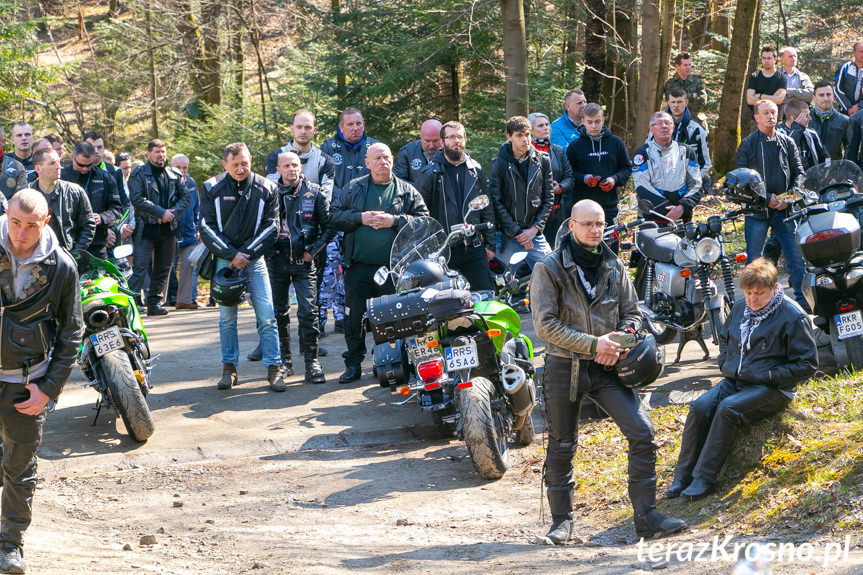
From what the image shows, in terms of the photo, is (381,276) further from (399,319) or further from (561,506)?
(561,506)

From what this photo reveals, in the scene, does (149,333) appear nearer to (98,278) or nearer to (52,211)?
(52,211)

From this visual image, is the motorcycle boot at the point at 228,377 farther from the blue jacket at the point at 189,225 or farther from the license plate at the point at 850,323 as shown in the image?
the blue jacket at the point at 189,225

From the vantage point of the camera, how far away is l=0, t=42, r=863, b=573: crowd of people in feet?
17.9

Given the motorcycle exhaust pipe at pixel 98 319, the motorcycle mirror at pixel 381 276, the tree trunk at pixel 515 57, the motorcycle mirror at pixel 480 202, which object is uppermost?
the tree trunk at pixel 515 57

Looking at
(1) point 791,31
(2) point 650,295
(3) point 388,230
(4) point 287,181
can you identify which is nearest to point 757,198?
(2) point 650,295

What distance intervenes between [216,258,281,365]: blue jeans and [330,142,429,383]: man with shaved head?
75 cm

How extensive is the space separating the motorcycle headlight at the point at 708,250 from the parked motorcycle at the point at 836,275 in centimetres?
71

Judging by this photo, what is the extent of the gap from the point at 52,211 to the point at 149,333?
313 cm

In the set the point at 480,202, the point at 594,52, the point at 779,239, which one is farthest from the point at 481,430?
the point at 594,52

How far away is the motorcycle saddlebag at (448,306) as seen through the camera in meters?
7.01

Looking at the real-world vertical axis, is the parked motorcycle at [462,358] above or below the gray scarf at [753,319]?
below

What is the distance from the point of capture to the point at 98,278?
830cm

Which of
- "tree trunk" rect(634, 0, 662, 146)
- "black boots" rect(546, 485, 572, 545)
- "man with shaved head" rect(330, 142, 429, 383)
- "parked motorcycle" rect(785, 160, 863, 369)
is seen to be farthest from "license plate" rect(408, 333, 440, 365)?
"tree trunk" rect(634, 0, 662, 146)

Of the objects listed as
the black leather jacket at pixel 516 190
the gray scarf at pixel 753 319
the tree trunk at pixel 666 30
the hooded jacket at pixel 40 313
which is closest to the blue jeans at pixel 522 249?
the black leather jacket at pixel 516 190
